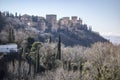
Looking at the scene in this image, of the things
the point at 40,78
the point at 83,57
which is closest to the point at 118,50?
the point at 83,57

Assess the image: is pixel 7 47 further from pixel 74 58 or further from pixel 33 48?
pixel 74 58

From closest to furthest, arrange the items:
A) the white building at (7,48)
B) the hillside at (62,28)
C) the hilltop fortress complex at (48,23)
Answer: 1. the white building at (7,48)
2. the hillside at (62,28)
3. the hilltop fortress complex at (48,23)

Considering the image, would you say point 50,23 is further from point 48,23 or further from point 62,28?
point 62,28

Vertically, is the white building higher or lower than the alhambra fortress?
lower

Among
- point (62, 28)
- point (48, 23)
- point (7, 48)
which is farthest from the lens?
point (48, 23)

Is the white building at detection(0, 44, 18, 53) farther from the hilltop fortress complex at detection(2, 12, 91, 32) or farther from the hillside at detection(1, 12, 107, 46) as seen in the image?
the hilltop fortress complex at detection(2, 12, 91, 32)

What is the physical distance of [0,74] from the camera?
13469 mm

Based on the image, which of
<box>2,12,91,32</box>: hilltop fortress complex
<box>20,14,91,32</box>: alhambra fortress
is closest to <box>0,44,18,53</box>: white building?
<box>2,12,91,32</box>: hilltop fortress complex

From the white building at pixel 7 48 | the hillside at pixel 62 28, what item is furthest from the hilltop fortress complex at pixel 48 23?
the white building at pixel 7 48

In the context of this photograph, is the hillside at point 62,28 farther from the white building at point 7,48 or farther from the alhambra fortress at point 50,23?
the white building at point 7,48

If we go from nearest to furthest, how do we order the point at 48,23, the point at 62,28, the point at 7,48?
the point at 7,48 → the point at 62,28 → the point at 48,23

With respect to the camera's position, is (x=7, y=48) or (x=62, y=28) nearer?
(x=7, y=48)

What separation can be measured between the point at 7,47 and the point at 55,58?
3.45 m

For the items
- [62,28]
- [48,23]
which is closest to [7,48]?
[62,28]
